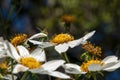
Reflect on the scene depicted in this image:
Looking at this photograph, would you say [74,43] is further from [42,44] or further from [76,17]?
[76,17]

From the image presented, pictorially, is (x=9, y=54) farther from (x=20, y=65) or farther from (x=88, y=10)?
(x=88, y=10)

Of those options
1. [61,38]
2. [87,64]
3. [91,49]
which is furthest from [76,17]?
[87,64]

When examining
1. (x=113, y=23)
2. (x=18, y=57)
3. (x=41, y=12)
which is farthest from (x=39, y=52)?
(x=41, y=12)

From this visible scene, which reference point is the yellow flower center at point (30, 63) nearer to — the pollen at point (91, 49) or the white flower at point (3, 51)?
the white flower at point (3, 51)

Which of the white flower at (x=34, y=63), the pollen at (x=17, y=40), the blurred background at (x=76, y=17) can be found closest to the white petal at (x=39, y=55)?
the white flower at (x=34, y=63)

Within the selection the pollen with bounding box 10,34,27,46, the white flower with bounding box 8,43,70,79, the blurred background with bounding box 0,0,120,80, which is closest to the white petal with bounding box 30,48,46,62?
the white flower with bounding box 8,43,70,79

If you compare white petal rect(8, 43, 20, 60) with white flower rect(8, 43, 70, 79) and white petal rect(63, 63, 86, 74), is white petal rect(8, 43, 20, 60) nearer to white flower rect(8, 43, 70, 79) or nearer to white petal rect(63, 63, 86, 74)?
white flower rect(8, 43, 70, 79)
